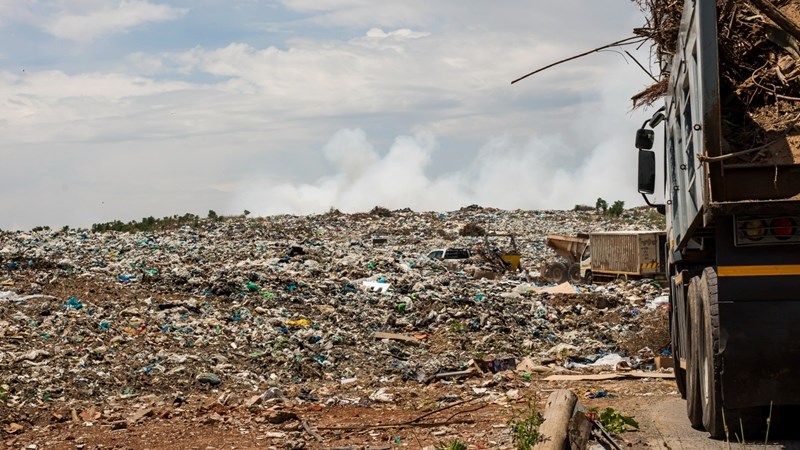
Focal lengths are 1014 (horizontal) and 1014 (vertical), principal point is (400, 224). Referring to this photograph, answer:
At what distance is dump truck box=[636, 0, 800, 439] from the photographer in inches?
235

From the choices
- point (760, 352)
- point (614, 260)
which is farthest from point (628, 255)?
point (760, 352)

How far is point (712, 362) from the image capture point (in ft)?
20.9

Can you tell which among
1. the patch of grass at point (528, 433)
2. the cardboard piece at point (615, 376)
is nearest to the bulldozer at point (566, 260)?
the cardboard piece at point (615, 376)

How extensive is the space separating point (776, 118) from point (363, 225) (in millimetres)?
31494

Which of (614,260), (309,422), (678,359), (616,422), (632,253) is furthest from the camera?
(614,260)

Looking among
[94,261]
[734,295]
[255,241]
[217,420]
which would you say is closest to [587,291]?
[255,241]

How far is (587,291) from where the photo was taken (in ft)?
71.9

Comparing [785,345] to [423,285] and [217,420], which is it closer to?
[217,420]

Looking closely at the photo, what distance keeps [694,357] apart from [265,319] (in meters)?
8.76

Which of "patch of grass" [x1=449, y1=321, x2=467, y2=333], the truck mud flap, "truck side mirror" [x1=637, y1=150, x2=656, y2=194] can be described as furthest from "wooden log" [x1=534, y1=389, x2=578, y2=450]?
"patch of grass" [x1=449, y1=321, x2=467, y2=333]

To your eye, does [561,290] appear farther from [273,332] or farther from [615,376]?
[615,376]

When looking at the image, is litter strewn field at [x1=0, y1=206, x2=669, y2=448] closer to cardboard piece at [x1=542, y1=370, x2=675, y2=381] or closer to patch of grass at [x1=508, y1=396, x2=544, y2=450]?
patch of grass at [x1=508, y1=396, x2=544, y2=450]

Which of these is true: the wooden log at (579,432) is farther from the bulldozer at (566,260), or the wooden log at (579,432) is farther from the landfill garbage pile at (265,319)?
the bulldozer at (566,260)

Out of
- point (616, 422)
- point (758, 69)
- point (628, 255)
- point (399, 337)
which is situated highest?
point (758, 69)
